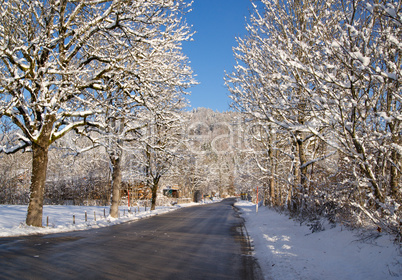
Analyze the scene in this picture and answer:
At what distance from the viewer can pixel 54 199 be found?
39.7 meters

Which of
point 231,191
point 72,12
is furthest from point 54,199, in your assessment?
point 231,191

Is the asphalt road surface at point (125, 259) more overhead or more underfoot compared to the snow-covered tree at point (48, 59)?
more underfoot

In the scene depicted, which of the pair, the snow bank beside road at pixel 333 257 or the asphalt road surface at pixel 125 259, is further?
the asphalt road surface at pixel 125 259

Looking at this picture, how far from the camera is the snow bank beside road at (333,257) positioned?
18.6 ft

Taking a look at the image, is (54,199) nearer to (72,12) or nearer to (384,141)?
(72,12)

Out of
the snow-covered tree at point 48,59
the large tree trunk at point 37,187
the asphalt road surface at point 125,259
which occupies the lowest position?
the asphalt road surface at point 125,259

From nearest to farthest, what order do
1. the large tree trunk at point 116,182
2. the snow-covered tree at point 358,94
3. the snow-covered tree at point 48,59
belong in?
the snow-covered tree at point 358,94 < the snow-covered tree at point 48,59 < the large tree trunk at point 116,182

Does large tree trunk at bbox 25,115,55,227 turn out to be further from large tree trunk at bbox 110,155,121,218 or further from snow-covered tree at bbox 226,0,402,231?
snow-covered tree at bbox 226,0,402,231

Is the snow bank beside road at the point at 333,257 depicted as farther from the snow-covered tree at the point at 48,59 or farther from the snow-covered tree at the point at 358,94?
the snow-covered tree at the point at 48,59

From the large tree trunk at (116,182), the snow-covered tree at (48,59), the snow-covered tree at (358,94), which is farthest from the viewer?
the large tree trunk at (116,182)

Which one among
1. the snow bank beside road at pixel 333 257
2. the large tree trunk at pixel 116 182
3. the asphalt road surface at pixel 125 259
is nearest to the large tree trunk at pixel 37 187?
the asphalt road surface at pixel 125 259

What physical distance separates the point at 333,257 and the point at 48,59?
1343cm

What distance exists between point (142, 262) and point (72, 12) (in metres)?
11.4

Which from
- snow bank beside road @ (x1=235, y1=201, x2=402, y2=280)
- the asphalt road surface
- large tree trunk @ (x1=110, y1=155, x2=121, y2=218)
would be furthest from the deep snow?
large tree trunk @ (x1=110, y1=155, x2=121, y2=218)
